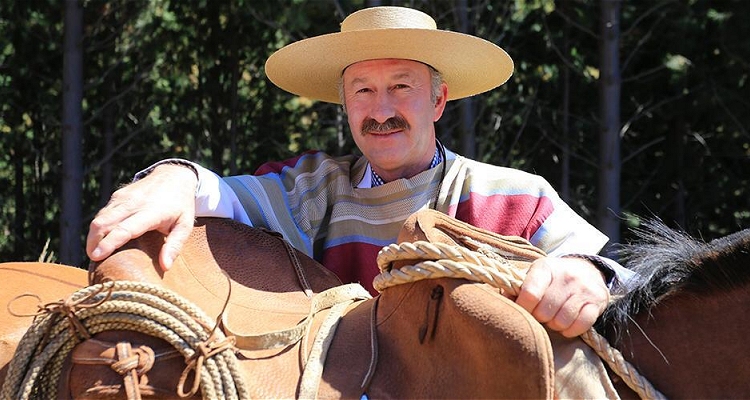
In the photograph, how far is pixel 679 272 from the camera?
134 cm

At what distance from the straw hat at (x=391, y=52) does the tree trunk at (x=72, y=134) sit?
12.4 ft

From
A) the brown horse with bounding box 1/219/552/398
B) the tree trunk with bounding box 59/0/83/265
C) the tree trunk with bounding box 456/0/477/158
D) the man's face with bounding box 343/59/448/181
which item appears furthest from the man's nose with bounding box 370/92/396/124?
the tree trunk with bounding box 59/0/83/265

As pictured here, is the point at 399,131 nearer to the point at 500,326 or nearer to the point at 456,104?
the point at 500,326

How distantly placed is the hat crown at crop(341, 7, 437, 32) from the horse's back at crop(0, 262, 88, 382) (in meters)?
1.07

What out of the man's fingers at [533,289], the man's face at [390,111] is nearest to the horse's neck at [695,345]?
the man's fingers at [533,289]

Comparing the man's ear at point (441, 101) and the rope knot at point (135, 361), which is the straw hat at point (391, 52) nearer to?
the man's ear at point (441, 101)

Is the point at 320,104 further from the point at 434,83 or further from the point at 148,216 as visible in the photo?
the point at 148,216

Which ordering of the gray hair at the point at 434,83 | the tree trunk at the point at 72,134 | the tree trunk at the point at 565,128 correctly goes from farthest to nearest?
1. the tree trunk at the point at 565,128
2. the tree trunk at the point at 72,134
3. the gray hair at the point at 434,83

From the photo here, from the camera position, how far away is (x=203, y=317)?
138cm

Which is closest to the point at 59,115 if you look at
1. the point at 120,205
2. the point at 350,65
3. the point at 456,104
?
the point at 456,104

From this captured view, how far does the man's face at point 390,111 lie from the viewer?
7.52 feet

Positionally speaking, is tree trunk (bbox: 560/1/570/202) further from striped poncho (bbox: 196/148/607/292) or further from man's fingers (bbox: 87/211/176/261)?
man's fingers (bbox: 87/211/176/261)

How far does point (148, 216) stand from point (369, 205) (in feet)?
2.92

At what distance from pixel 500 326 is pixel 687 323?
1.06 ft
